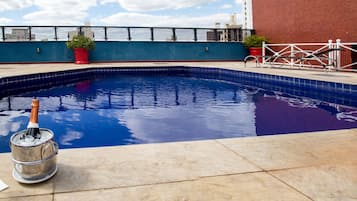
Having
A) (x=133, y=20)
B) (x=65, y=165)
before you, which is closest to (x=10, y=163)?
(x=65, y=165)

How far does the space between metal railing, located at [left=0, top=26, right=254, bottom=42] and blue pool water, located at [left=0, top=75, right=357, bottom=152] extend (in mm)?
5896

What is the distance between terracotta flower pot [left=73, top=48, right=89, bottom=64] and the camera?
11227mm

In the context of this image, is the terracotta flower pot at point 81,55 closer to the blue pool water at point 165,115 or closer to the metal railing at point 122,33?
the metal railing at point 122,33

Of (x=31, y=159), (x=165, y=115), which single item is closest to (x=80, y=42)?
(x=165, y=115)

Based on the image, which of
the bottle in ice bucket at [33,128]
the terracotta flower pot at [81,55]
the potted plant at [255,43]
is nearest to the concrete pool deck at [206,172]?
the bottle in ice bucket at [33,128]

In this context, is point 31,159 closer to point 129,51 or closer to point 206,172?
point 206,172

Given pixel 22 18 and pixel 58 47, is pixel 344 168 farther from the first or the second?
pixel 22 18

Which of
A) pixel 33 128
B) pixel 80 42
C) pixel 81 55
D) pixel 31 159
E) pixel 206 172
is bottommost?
pixel 206 172

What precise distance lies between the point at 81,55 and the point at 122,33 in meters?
2.02

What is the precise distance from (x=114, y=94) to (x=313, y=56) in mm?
4640

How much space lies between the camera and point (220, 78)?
8.87 meters

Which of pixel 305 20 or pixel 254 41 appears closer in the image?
pixel 305 20

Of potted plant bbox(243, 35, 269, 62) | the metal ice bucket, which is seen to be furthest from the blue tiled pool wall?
the metal ice bucket

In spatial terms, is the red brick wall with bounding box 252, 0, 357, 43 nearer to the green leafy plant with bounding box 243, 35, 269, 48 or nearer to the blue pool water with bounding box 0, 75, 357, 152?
the green leafy plant with bounding box 243, 35, 269, 48
